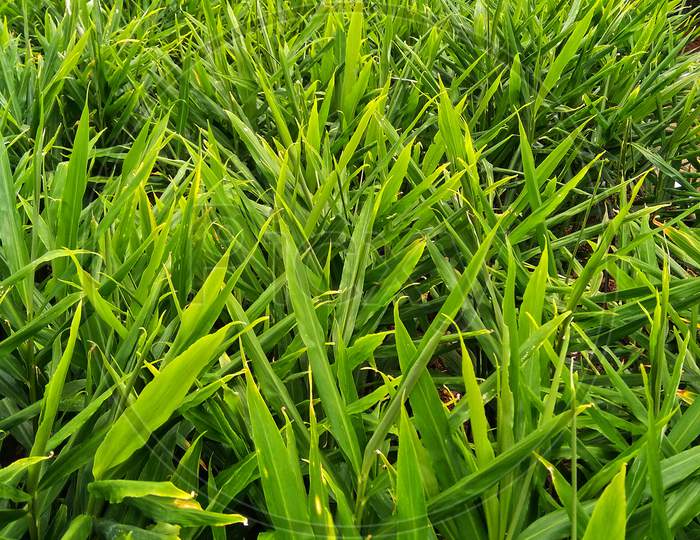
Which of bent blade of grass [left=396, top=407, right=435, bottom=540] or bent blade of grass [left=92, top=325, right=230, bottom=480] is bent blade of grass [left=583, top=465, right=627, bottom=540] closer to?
bent blade of grass [left=396, top=407, right=435, bottom=540]

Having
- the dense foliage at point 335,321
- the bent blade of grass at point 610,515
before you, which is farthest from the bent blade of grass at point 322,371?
the bent blade of grass at point 610,515

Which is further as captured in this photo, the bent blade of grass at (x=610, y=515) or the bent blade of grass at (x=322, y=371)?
the bent blade of grass at (x=322, y=371)

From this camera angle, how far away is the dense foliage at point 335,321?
0.40m

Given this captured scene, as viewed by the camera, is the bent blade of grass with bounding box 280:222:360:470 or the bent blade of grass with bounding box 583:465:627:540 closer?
the bent blade of grass with bounding box 583:465:627:540

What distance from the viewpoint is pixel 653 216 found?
0.98 m

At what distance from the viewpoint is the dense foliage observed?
0.40 meters

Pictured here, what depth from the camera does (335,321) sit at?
53 centimetres

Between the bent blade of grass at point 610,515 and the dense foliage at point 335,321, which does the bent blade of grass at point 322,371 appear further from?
the bent blade of grass at point 610,515

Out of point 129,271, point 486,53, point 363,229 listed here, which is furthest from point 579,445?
point 486,53

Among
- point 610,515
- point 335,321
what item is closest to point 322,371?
point 335,321

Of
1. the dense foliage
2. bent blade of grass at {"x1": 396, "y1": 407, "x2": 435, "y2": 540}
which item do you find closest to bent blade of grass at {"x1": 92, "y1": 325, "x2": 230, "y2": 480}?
the dense foliage

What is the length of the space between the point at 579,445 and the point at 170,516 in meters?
0.30

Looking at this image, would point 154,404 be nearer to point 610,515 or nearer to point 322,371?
point 322,371

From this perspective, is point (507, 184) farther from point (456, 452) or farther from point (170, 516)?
point (170, 516)
